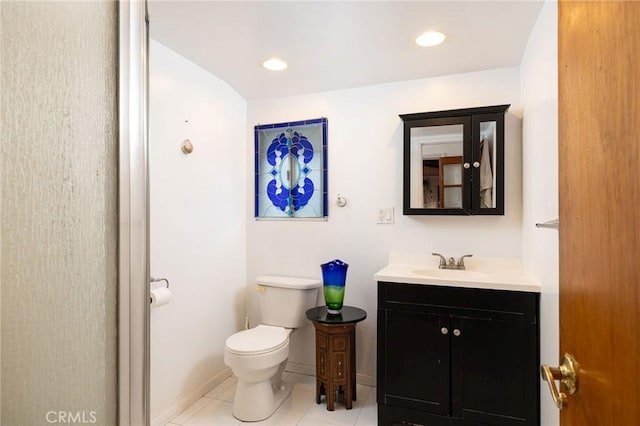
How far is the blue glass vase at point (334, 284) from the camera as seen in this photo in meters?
2.39

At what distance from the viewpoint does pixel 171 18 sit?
1.73m

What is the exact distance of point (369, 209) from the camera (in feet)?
8.55

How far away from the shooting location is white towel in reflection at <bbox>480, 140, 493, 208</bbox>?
2229mm

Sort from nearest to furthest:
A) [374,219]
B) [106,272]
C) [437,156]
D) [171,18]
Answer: [106,272], [171,18], [437,156], [374,219]

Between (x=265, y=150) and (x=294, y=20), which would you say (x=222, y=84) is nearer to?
(x=265, y=150)

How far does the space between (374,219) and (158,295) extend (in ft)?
4.94

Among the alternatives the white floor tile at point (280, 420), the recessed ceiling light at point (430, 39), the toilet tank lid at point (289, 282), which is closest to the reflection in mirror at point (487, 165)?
the recessed ceiling light at point (430, 39)

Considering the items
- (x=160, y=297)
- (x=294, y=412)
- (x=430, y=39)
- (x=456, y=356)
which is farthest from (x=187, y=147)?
(x=456, y=356)

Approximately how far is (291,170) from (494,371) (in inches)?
75.1

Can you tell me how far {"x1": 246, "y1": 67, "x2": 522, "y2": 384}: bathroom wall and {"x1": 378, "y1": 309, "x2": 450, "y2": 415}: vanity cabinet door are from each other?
53 centimetres

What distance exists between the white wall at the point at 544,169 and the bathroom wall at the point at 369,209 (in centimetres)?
20

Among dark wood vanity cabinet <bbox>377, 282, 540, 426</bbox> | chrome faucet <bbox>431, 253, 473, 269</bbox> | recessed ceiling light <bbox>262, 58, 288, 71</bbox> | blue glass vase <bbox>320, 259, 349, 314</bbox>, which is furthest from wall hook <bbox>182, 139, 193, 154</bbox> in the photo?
chrome faucet <bbox>431, 253, 473, 269</bbox>

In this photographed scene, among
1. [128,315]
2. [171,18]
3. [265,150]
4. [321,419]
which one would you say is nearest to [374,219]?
[265,150]

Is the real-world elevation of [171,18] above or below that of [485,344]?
above
